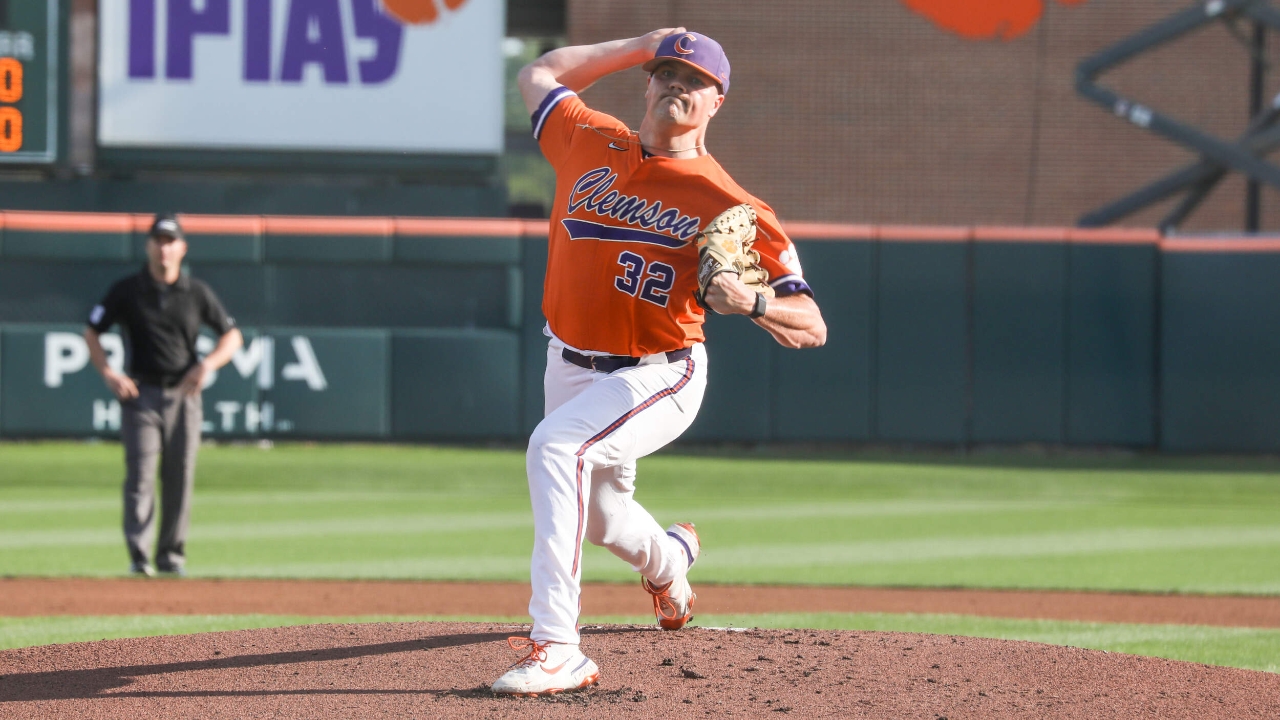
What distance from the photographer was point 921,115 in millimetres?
17000

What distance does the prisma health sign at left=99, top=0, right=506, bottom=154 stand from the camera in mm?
12281

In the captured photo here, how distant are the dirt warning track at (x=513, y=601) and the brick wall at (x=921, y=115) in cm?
999

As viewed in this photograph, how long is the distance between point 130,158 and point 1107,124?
10808 mm

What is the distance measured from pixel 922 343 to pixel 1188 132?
4468 mm

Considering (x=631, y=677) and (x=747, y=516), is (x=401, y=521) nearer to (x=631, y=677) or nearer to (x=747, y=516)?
(x=747, y=516)

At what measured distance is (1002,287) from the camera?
1312 cm

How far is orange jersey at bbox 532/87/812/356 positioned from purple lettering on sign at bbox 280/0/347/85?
870cm

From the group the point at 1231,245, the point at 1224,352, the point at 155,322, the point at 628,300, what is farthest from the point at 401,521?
the point at 1231,245

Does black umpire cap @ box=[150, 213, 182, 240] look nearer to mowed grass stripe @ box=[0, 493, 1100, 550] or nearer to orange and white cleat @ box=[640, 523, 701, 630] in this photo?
mowed grass stripe @ box=[0, 493, 1100, 550]

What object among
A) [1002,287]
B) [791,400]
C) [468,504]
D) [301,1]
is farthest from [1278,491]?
[301,1]

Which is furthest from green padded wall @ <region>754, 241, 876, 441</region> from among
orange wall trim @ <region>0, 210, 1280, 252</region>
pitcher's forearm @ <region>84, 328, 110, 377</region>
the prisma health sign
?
pitcher's forearm @ <region>84, 328, 110, 377</region>

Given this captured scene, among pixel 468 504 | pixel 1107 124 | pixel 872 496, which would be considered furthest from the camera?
pixel 1107 124

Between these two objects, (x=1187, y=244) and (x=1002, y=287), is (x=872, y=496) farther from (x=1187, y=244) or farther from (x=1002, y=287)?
(x=1187, y=244)

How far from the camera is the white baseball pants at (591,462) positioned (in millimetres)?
3887
